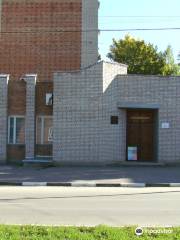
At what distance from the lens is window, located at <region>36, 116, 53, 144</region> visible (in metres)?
30.7

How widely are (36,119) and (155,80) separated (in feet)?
21.7

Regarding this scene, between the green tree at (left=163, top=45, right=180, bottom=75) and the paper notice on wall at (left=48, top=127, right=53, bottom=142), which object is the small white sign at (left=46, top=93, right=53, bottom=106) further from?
the green tree at (left=163, top=45, right=180, bottom=75)

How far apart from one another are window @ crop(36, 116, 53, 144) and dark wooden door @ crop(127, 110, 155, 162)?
4158 mm

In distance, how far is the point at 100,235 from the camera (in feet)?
29.3

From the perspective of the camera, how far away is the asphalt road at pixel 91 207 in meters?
11.3

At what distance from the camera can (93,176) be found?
2344 centimetres

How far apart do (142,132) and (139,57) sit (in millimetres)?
32060

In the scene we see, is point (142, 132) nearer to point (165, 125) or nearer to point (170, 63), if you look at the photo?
point (165, 125)

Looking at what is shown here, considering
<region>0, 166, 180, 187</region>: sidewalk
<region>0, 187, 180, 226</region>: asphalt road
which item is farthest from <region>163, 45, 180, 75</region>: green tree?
<region>0, 187, 180, 226</region>: asphalt road

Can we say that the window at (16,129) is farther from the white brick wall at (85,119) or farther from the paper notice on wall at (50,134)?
the white brick wall at (85,119)

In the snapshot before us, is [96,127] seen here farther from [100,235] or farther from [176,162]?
[100,235]

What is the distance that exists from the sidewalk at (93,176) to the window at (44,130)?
336 cm

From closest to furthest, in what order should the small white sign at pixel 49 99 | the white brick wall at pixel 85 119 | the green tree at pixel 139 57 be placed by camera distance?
1. the white brick wall at pixel 85 119
2. the small white sign at pixel 49 99
3. the green tree at pixel 139 57

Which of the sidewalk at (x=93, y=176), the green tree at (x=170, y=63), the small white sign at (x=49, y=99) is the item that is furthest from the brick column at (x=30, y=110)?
the green tree at (x=170, y=63)
